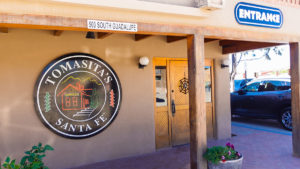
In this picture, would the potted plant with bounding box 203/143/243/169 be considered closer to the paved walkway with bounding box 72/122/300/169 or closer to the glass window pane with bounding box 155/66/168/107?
the paved walkway with bounding box 72/122/300/169

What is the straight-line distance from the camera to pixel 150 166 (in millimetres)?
4555

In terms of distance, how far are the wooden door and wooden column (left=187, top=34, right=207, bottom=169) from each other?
79.4 inches

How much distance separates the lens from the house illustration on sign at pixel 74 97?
4.46 metres

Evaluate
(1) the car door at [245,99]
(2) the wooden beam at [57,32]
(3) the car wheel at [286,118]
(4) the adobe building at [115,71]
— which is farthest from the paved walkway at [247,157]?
(2) the wooden beam at [57,32]

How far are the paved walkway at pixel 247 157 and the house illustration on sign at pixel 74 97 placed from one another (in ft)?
3.78

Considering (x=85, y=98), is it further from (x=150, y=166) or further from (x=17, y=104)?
(x=150, y=166)

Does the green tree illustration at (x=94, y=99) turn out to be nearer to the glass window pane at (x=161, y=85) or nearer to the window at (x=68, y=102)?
the window at (x=68, y=102)

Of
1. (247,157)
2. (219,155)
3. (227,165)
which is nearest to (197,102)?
(219,155)

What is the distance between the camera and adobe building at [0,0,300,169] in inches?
129

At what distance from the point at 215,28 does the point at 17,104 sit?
3.50 meters

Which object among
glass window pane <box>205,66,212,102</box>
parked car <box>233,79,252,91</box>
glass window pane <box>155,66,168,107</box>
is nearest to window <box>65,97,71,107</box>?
glass window pane <box>155,66,168,107</box>

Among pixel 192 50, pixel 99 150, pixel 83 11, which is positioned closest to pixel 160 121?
pixel 99 150

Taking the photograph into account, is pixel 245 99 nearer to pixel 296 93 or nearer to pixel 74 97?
pixel 296 93

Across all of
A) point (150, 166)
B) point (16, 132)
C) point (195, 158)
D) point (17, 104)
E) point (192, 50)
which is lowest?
point (150, 166)
